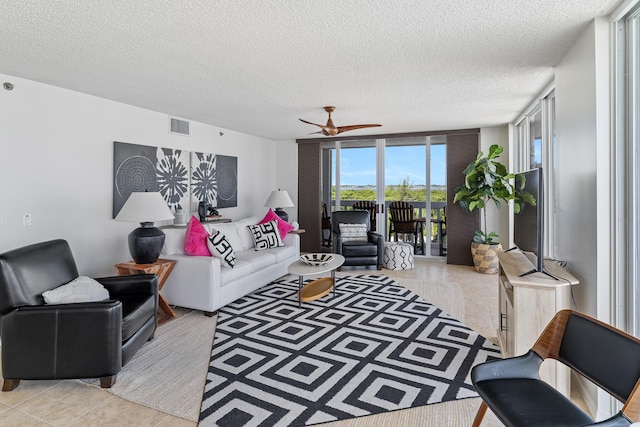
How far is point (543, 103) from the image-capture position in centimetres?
388

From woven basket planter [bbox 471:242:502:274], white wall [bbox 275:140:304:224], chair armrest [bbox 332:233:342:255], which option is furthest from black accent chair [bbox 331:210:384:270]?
white wall [bbox 275:140:304:224]

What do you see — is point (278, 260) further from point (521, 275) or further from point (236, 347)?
point (521, 275)

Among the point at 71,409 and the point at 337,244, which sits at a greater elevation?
the point at 337,244

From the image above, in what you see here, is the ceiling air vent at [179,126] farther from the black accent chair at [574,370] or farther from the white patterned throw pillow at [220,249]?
the black accent chair at [574,370]

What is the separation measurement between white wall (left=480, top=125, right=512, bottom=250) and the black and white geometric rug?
8.55 ft

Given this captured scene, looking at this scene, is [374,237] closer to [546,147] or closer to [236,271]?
[236,271]

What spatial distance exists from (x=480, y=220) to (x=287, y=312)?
3.92 m

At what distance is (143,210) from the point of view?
11.6 ft

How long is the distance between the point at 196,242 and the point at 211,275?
492 millimetres

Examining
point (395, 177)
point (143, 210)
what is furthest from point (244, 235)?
point (395, 177)

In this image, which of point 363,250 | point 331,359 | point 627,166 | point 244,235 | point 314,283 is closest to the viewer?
point 627,166

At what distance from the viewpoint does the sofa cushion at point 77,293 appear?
2.49 metres

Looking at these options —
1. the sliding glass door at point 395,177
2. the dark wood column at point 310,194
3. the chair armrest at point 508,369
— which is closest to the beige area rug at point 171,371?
the chair armrest at point 508,369

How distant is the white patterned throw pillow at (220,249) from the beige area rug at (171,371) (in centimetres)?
73
